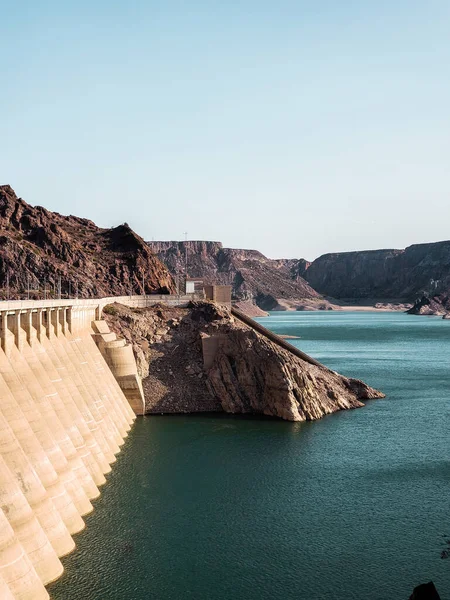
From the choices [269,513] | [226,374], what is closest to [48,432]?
[269,513]

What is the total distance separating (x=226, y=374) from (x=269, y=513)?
32743 mm

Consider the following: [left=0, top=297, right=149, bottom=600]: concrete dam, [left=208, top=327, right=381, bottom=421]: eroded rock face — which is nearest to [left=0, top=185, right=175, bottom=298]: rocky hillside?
[left=208, top=327, right=381, bottom=421]: eroded rock face

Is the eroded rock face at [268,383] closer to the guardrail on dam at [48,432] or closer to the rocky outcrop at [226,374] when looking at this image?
the rocky outcrop at [226,374]

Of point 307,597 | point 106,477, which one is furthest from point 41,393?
point 307,597

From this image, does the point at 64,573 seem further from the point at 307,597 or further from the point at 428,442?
the point at 428,442

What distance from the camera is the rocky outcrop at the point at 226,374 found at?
72.4 m

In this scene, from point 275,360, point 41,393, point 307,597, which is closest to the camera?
point 307,597

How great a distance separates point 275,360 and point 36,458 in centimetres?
4075

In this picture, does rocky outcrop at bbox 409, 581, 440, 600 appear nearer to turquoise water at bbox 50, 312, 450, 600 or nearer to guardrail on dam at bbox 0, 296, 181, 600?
turquoise water at bbox 50, 312, 450, 600

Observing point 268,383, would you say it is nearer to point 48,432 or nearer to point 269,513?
point 269,513

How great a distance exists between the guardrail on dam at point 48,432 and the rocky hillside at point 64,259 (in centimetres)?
5400

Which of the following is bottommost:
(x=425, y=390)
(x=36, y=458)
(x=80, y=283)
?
(x=425, y=390)

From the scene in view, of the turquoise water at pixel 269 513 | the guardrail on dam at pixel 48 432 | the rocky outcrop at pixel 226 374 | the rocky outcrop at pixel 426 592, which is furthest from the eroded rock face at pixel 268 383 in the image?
the rocky outcrop at pixel 426 592

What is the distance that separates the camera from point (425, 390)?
301 feet
